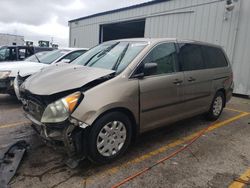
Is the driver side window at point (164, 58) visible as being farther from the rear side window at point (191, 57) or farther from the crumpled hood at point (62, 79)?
the crumpled hood at point (62, 79)

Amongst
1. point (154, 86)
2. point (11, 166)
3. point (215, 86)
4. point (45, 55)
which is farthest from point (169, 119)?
point (45, 55)

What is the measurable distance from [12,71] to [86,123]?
13.3 ft

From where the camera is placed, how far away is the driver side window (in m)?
3.37

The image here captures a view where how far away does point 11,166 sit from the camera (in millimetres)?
2754

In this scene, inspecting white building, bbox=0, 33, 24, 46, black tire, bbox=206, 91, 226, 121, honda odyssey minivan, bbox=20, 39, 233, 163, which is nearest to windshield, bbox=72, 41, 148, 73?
honda odyssey minivan, bbox=20, 39, 233, 163

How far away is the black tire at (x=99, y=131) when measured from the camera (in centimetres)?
265

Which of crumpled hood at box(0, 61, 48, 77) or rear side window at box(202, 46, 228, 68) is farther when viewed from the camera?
crumpled hood at box(0, 61, 48, 77)

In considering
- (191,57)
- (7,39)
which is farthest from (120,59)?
(7,39)

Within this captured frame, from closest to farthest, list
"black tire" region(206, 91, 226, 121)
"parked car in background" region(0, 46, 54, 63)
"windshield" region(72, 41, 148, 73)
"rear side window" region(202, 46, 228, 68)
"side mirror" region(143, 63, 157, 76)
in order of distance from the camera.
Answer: "side mirror" region(143, 63, 157, 76), "windshield" region(72, 41, 148, 73), "rear side window" region(202, 46, 228, 68), "black tire" region(206, 91, 226, 121), "parked car in background" region(0, 46, 54, 63)

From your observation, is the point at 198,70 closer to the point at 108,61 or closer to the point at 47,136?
the point at 108,61

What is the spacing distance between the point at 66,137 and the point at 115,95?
78 centimetres

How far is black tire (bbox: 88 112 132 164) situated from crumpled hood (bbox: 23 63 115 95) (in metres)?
0.52

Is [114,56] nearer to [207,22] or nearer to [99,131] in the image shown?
[99,131]

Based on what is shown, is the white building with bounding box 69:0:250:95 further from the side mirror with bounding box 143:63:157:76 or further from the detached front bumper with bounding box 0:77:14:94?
the detached front bumper with bounding box 0:77:14:94
